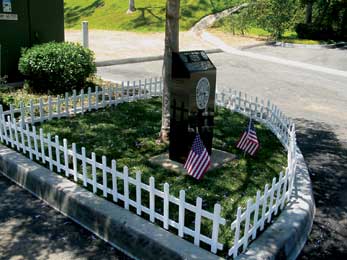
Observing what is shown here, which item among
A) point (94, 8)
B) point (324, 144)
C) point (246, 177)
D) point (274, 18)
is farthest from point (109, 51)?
point (94, 8)

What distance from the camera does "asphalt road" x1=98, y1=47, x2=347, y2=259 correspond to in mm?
5750

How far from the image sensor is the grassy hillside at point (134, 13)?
106 ft

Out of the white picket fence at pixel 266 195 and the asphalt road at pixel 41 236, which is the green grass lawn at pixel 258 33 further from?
the asphalt road at pixel 41 236

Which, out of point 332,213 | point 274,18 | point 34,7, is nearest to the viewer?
point 332,213

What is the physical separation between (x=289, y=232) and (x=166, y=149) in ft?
10.6

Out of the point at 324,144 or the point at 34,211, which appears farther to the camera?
the point at 324,144

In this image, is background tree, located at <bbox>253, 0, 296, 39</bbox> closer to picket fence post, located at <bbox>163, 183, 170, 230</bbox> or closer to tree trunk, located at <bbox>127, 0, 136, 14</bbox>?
tree trunk, located at <bbox>127, 0, 136, 14</bbox>

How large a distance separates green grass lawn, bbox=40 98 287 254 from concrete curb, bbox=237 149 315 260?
A: 40 centimetres

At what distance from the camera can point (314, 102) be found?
1292 centimetres

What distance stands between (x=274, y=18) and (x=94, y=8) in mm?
18405

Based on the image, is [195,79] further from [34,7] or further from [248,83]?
[248,83]

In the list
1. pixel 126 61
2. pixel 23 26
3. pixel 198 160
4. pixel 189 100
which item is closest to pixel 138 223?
pixel 198 160

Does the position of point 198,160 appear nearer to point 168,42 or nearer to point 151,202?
point 151,202

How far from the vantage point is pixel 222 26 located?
107ft
